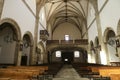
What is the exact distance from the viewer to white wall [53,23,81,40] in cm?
2781

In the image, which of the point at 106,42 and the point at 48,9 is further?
the point at 48,9

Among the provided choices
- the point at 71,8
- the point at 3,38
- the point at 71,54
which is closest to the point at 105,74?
the point at 3,38

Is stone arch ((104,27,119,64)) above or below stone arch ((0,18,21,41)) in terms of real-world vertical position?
below

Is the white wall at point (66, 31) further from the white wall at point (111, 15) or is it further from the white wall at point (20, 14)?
the white wall at point (111, 15)

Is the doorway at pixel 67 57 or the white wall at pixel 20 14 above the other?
the white wall at pixel 20 14

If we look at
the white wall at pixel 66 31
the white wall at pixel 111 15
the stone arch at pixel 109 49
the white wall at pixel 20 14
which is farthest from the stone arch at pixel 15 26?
the white wall at pixel 66 31

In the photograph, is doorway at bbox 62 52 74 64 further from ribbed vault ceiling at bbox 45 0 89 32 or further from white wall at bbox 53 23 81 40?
ribbed vault ceiling at bbox 45 0 89 32

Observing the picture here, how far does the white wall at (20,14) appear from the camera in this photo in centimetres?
883

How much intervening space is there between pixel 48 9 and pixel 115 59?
1166 cm

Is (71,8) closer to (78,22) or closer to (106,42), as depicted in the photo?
(78,22)

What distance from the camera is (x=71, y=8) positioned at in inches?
863

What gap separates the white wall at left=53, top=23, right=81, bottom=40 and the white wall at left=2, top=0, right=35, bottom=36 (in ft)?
47.0

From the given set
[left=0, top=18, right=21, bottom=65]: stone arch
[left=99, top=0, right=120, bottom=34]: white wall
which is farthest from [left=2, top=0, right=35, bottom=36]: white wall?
[left=99, top=0, right=120, bottom=34]: white wall

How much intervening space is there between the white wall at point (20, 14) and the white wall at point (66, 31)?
14.3m
